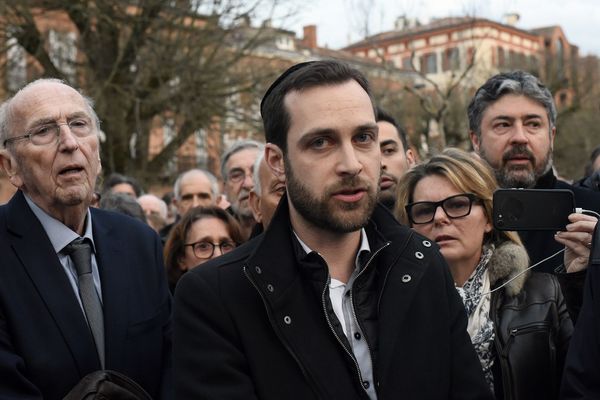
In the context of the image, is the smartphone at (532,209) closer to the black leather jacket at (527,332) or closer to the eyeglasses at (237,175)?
the black leather jacket at (527,332)

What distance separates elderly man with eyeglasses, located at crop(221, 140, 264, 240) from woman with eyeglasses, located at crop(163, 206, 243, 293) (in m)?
0.80

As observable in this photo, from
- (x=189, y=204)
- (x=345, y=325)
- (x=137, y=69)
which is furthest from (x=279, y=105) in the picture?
(x=137, y=69)

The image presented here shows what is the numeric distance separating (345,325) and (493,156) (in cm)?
257

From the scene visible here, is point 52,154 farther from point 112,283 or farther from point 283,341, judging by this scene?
point 283,341

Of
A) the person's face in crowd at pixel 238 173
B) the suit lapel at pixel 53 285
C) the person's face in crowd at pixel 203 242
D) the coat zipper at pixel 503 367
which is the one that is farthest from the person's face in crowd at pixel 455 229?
the person's face in crowd at pixel 238 173

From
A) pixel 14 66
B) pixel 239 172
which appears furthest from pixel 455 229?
pixel 14 66

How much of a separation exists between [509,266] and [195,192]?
15.1ft

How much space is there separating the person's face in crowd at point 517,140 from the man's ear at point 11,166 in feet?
8.82

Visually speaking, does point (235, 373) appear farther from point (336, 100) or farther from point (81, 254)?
point (81, 254)

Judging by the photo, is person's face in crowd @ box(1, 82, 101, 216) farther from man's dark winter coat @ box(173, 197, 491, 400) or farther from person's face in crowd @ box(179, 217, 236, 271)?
person's face in crowd @ box(179, 217, 236, 271)

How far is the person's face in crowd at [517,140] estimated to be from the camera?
5.14m

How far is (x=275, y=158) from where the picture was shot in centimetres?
311

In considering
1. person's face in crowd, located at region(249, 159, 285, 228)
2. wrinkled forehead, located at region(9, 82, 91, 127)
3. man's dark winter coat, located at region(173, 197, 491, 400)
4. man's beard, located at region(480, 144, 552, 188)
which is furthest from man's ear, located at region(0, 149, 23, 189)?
man's beard, located at region(480, 144, 552, 188)

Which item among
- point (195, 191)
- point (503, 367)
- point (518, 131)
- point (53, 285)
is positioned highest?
point (518, 131)
